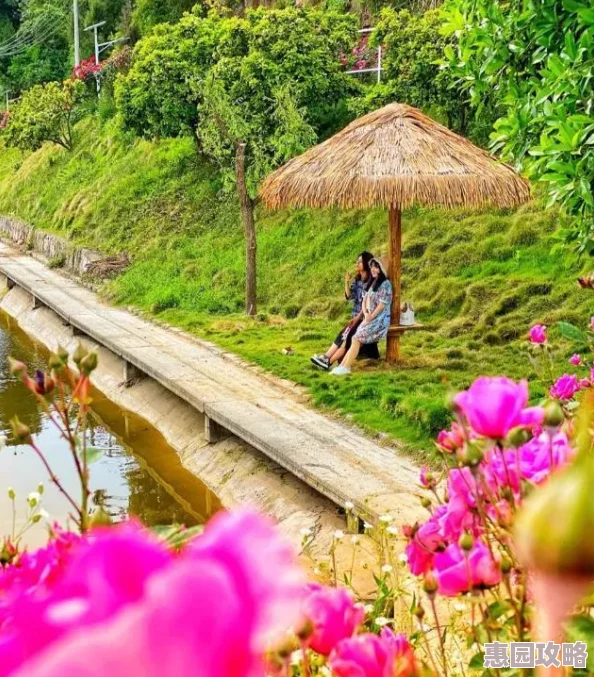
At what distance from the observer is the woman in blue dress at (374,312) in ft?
27.9

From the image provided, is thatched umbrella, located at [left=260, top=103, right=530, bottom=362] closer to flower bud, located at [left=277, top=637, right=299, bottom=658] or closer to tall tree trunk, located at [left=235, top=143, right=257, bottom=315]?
tall tree trunk, located at [left=235, top=143, right=257, bottom=315]

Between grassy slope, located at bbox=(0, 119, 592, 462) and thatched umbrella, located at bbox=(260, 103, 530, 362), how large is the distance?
1.09 m

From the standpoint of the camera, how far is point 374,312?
8477mm

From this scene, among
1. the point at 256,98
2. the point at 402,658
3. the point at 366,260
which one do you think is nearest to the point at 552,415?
the point at 402,658

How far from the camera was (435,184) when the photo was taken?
26.5 ft

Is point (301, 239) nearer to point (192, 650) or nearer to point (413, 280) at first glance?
point (413, 280)

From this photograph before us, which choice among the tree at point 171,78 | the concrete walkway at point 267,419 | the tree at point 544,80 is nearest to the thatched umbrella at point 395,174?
the concrete walkway at point 267,419

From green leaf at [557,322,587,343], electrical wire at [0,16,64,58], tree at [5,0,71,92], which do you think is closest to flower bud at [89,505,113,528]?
green leaf at [557,322,587,343]

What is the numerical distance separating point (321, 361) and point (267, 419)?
1.53 metres

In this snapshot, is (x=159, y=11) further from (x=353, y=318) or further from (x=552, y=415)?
(x=552, y=415)

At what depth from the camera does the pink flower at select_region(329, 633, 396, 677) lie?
2.50 ft

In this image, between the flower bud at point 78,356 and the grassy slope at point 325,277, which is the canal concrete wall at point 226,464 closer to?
the grassy slope at point 325,277

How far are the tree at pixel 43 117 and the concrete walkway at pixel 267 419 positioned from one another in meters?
11.1

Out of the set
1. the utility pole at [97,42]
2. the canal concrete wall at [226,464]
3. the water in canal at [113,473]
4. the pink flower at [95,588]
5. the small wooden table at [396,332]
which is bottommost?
the water in canal at [113,473]
